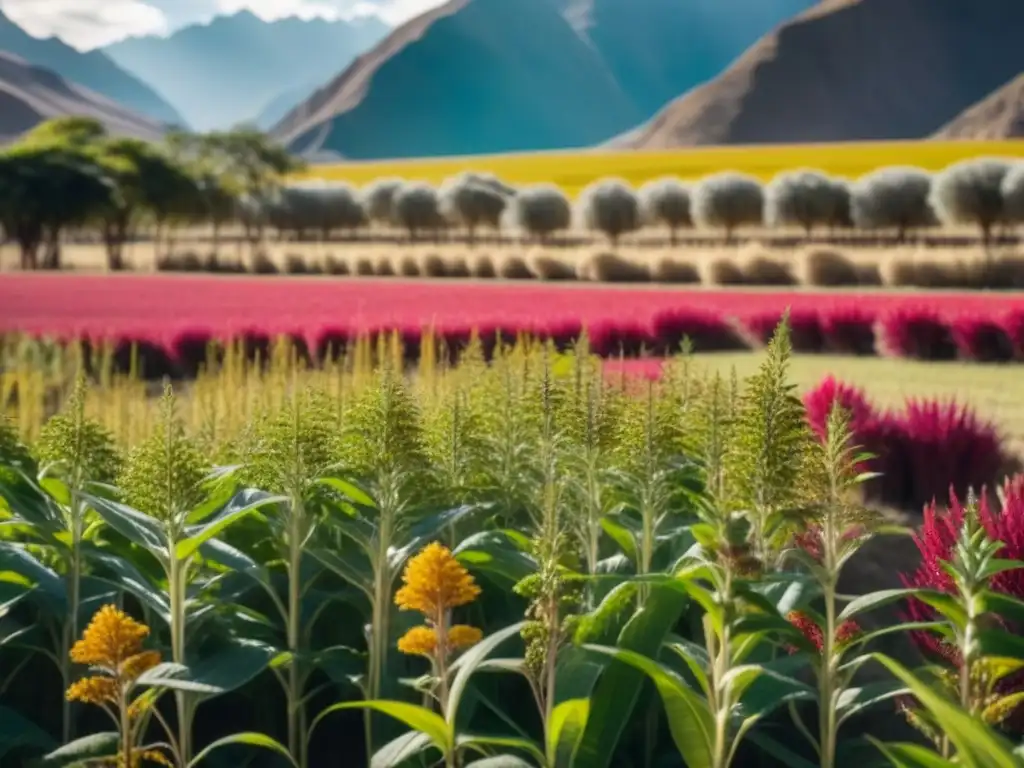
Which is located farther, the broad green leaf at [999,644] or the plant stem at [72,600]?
the plant stem at [72,600]

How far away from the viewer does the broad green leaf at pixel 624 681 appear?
2604 mm

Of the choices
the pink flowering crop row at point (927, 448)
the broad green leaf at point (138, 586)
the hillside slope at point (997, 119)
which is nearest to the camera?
the broad green leaf at point (138, 586)

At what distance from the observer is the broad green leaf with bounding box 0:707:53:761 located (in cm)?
300

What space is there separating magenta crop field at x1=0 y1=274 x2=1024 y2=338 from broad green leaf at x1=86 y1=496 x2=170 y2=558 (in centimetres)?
815

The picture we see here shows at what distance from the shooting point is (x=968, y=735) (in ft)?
5.82

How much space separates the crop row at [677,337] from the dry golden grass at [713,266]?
14.0 meters

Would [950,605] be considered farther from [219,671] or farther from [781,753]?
[219,671]

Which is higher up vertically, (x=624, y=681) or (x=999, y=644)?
(x=999, y=644)

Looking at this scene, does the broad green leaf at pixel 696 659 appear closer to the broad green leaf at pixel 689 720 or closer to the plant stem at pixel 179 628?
the broad green leaf at pixel 689 720

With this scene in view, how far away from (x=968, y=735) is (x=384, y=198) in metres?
87.5

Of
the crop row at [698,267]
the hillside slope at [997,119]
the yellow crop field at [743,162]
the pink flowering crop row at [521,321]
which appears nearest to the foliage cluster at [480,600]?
the pink flowering crop row at [521,321]

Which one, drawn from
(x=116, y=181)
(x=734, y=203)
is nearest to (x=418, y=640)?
(x=116, y=181)

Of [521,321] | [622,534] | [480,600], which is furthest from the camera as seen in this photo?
[521,321]

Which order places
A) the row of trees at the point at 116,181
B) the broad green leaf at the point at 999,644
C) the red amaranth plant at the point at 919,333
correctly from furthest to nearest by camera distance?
1. the row of trees at the point at 116,181
2. the red amaranth plant at the point at 919,333
3. the broad green leaf at the point at 999,644
